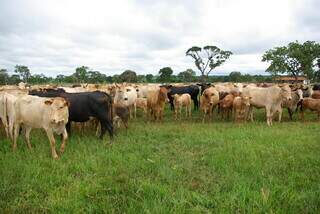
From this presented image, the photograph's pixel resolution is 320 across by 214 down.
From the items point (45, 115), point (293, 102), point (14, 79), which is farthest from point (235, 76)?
point (45, 115)

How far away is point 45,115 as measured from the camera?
397 inches

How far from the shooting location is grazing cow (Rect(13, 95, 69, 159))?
392 inches

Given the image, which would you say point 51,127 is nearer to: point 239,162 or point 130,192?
point 130,192

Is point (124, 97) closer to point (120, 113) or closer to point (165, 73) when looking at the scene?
point (120, 113)

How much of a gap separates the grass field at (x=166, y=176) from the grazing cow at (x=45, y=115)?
1.91ft

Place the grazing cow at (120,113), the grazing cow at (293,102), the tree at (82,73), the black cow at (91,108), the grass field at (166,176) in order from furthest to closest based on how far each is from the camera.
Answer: the tree at (82,73)
the grazing cow at (293,102)
the grazing cow at (120,113)
the black cow at (91,108)
the grass field at (166,176)

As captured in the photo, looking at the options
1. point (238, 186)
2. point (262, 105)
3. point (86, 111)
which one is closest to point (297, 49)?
point (262, 105)

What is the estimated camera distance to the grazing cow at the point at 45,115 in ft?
32.6

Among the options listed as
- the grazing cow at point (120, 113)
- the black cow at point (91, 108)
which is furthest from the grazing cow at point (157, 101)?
the black cow at point (91, 108)

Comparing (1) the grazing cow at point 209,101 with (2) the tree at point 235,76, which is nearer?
(1) the grazing cow at point 209,101

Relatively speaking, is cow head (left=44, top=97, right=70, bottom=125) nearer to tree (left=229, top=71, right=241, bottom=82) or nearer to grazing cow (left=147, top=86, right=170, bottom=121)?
grazing cow (left=147, top=86, right=170, bottom=121)

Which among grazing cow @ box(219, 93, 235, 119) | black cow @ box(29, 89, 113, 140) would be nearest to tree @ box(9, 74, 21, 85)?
grazing cow @ box(219, 93, 235, 119)

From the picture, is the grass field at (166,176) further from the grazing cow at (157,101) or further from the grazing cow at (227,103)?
the grazing cow at (157,101)

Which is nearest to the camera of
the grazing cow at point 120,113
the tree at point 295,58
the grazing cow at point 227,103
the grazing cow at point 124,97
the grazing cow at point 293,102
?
the grazing cow at point 120,113
